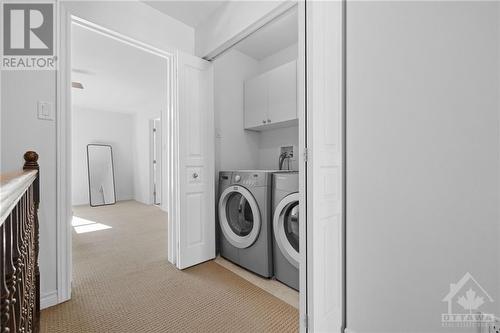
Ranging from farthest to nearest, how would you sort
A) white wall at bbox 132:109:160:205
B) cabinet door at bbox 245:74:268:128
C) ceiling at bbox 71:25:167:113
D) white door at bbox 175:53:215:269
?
white wall at bbox 132:109:160:205 → ceiling at bbox 71:25:167:113 → cabinet door at bbox 245:74:268:128 → white door at bbox 175:53:215:269

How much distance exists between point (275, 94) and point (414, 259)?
1946 mm

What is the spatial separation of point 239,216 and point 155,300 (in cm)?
104

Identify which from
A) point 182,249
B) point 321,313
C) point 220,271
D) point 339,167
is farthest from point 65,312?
point 339,167

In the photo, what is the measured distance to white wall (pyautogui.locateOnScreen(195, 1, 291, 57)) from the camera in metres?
1.80

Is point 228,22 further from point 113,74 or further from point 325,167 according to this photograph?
point 113,74

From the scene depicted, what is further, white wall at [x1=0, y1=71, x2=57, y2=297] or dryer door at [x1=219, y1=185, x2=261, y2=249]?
dryer door at [x1=219, y1=185, x2=261, y2=249]

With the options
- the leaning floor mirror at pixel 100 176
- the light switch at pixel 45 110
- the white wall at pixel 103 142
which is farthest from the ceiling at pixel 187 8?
the leaning floor mirror at pixel 100 176

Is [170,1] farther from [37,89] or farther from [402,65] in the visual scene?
[402,65]

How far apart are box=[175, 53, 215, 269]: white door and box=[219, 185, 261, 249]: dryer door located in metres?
0.13

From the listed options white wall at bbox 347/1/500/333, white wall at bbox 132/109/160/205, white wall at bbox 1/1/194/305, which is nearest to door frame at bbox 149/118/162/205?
white wall at bbox 132/109/160/205

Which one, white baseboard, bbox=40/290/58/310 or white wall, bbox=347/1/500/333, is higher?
white wall, bbox=347/1/500/333

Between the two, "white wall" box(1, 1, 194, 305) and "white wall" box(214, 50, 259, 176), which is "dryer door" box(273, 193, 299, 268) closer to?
A: "white wall" box(214, 50, 259, 176)

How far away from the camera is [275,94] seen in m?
2.58

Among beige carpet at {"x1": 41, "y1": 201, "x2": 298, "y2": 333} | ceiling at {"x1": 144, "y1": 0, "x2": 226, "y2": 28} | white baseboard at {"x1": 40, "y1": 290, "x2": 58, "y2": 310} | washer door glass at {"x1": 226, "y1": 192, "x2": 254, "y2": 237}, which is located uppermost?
ceiling at {"x1": 144, "y1": 0, "x2": 226, "y2": 28}
